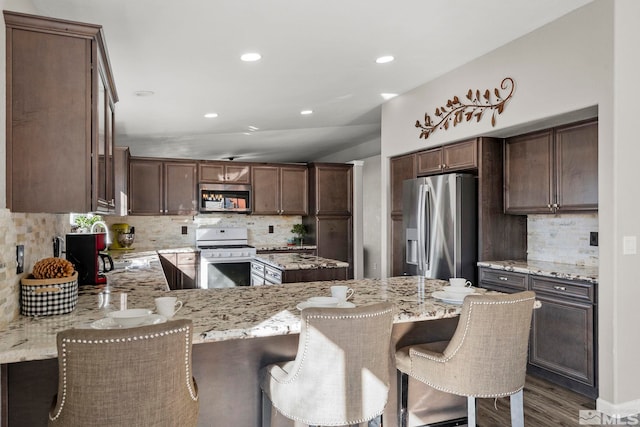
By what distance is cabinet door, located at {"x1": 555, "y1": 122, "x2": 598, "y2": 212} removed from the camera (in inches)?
125

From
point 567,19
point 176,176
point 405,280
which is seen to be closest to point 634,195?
point 567,19

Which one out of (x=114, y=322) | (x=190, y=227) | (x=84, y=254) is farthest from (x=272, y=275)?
(x=114, y=322)

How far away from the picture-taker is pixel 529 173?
12.2 feet

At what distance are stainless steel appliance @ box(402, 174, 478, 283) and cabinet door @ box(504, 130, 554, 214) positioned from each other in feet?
1.08

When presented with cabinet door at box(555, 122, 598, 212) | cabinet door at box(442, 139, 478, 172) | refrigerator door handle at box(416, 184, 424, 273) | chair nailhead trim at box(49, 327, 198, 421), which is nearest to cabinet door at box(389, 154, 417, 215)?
refrigerator door handle at box(416, 184, 424, 273)

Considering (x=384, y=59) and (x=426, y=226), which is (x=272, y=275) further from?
(x=384, y=59)

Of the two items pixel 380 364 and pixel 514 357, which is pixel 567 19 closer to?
pixel 514 357

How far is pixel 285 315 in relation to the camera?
1875 mm

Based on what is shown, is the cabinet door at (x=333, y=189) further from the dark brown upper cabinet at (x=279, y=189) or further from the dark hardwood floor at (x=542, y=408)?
the dark hardwood floor at (x=542, y=408)

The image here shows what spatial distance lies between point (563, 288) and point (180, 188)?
539cm

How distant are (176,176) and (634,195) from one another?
5.80 m

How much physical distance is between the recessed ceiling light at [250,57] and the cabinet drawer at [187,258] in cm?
366

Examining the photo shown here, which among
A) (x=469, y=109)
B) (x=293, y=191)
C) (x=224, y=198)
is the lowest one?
(x=224, y=198)

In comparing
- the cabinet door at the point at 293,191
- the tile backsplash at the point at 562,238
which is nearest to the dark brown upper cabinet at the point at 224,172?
the cabinet door at the point at 293,191
